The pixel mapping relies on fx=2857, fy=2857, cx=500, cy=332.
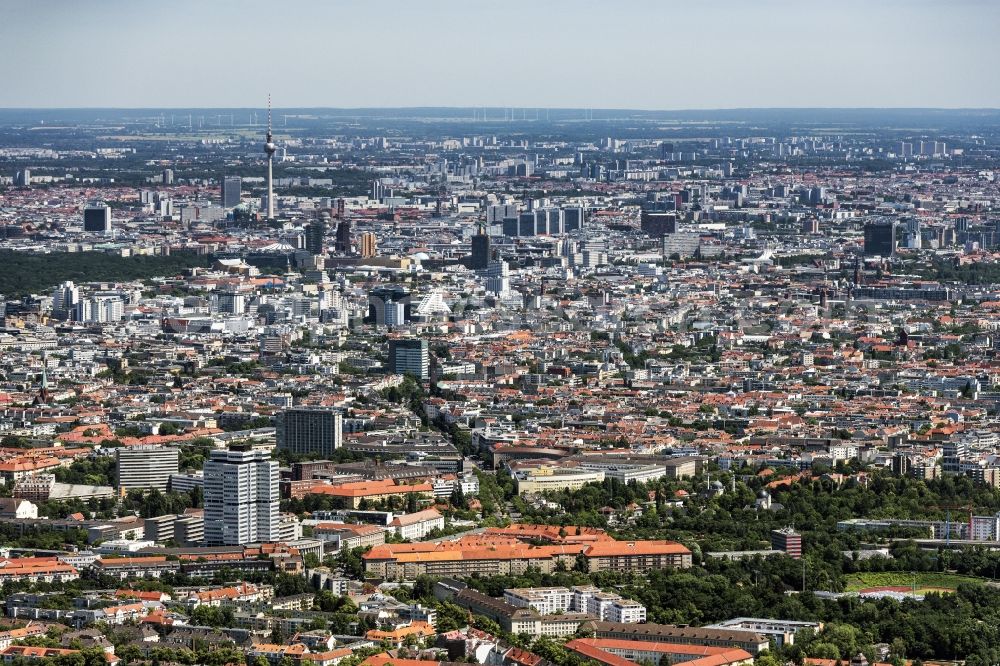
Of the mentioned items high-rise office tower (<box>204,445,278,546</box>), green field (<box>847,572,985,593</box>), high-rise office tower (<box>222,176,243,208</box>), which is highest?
high-rise office tower (<box>204,445,278,546</box>)

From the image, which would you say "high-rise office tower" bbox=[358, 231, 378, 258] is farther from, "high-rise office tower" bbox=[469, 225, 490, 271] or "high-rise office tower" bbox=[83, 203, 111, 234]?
"high-rise office tower" bbox=[83, 203, 111, 234]

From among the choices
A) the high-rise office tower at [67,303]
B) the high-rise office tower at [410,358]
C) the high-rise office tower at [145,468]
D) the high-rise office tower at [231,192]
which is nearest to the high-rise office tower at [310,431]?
the high-rise office tower at [145,468]

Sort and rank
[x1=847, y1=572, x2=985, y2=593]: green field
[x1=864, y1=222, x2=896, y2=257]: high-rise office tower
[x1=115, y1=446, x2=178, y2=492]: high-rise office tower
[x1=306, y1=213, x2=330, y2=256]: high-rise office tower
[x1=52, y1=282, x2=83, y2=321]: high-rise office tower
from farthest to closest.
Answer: [x1=864, y1=222, x2=896, y2=257]: high-rise office tower → [x1=306, y1=213, x2=330, y2=256]: high-rise office tower → [x1=52, y1=282, x2=83, y2=321]: high-rise office tower → [x1=115, y1=446, x2=178, y2=492]: high-rise office tower → [x1=847, y1=572, x2=985, y2=593]: green field

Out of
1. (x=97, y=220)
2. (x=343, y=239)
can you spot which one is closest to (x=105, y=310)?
(x=343, y=239)

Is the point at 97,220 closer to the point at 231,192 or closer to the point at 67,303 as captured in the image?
the point at 231,192

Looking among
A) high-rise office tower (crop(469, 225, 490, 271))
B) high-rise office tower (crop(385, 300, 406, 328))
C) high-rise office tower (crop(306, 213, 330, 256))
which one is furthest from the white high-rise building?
high-rise office tower (crop(306, 213, 330, 256))
